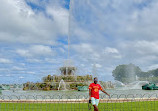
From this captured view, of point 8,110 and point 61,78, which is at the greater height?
point 61,78

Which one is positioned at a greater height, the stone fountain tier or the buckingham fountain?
the stone fountain tier

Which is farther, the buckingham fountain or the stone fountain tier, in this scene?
the stone fountain tier

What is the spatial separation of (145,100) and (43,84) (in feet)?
73.2

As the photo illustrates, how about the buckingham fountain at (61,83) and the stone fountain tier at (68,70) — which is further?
the stone fountain tier at (68,70)

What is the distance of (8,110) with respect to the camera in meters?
9.91

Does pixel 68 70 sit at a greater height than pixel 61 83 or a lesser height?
greater

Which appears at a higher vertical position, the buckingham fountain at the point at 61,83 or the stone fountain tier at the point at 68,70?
the stone fountain tier at the point at 68,70

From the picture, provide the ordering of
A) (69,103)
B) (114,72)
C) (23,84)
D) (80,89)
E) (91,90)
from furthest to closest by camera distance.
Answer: (114,72)
(23,84)
(80,89)
(69,103)
(91,90)

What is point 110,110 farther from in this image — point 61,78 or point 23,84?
point 23,84

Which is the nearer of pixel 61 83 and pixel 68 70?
pixel 61 83

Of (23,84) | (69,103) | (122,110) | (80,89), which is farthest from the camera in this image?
(23,84)

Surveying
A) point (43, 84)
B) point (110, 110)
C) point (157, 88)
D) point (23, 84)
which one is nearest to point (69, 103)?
point (110, 110)

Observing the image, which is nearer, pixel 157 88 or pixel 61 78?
pixel 157 88

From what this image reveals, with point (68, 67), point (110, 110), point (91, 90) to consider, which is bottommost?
point (110, 110)
